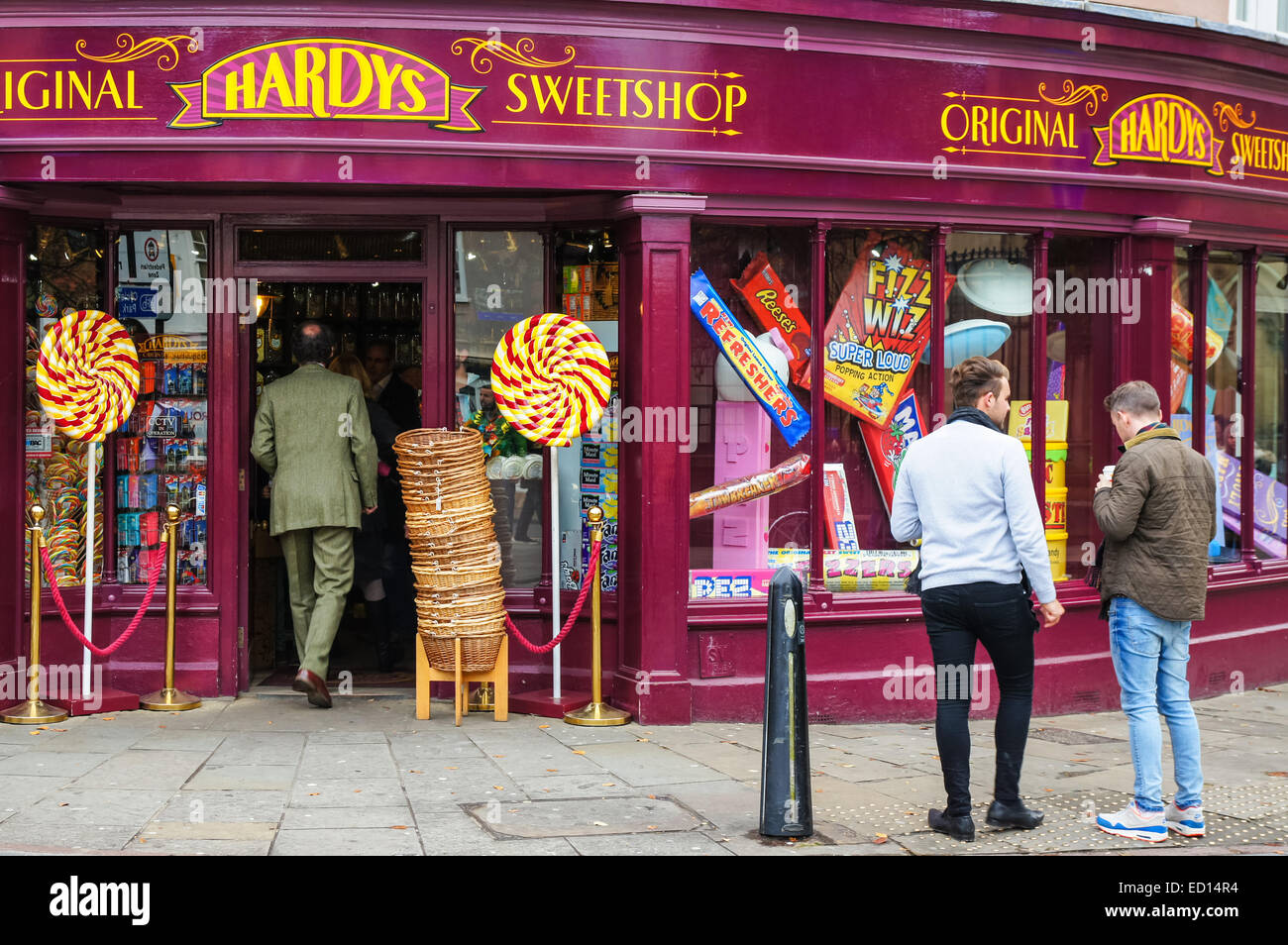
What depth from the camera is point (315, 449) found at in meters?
8.48

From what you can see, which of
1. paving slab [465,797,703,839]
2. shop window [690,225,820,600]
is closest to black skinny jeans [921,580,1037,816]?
paving slab [465,797,703,839]

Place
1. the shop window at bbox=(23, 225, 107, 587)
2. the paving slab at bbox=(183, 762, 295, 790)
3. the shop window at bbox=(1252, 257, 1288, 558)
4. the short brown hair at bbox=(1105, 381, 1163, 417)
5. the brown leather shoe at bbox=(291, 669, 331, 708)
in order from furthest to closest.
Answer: the shop window at bbox=(1252, 257, 1288, 558) → the shop window at bbox=(23, 225, 107, 587) → the brown leather shoe at bbox=(291, 669, 331, 708) → the paving slab at bbox=(183, 762, 295, 790) → the short brown hair at bbox=(1105, 381, 1163, 417)

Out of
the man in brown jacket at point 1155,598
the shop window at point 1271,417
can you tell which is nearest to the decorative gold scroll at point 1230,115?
the shop window at point 1271,417

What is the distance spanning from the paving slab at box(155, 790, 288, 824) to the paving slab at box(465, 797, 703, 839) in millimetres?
879

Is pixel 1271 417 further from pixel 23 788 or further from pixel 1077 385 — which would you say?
pixel 23 788

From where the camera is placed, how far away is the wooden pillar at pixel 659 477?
826 centimetres

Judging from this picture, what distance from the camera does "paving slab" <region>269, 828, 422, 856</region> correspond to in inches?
217

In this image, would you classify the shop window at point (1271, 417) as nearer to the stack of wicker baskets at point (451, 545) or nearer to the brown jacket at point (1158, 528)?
the brown jacket at point (1158, 528)

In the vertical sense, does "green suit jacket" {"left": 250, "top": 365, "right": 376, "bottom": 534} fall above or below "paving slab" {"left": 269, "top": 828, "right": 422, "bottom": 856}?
above

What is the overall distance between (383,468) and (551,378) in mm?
1804

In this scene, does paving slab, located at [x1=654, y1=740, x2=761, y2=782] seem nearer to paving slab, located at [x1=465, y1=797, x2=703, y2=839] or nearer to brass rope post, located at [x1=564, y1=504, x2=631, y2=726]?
brass rope post, located at [x1=564, y1=504, x2=631, y2=726]

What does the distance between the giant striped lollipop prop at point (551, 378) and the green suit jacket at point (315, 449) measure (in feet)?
3.35

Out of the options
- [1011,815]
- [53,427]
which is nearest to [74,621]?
[53,427]
